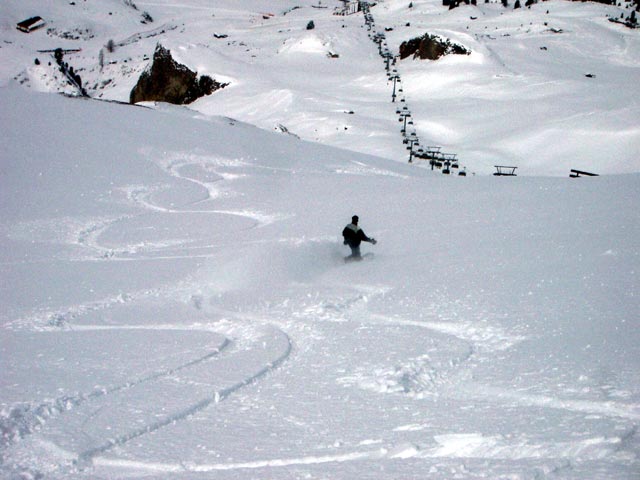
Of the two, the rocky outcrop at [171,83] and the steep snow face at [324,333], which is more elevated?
the rocky outcrop at [171,83]

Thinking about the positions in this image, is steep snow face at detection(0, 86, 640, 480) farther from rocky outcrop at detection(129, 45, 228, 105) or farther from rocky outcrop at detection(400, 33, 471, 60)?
rocky outcrop at detection(400, 33, 471, 60)

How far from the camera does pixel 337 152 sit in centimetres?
2089

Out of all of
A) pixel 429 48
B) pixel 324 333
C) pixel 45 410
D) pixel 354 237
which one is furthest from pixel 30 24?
pixel 45 410

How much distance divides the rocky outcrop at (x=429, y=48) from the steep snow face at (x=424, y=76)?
64cm

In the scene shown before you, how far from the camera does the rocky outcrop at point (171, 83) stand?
4356cm

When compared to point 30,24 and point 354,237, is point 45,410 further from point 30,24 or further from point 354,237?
point 30,24

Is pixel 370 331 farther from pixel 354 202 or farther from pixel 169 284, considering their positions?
pixel 354 202

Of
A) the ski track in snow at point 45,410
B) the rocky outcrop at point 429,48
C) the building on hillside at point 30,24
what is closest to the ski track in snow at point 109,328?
the ski track in snow at point 45,410

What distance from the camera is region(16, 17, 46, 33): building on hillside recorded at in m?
81.3

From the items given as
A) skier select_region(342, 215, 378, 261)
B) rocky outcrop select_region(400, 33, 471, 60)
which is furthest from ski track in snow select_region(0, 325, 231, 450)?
rocky outcrop select_region(400, 33, 471, 60)

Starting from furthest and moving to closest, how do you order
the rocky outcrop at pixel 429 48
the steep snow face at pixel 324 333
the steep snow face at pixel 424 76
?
the rocky outcrop at pixel 429 48 → the steep snow face at pixel 424 76 → the steep snow face at pixel 324 333

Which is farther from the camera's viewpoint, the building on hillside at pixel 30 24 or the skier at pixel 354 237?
the building on hillside at pixel 30 24

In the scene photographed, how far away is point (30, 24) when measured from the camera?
8275 cm

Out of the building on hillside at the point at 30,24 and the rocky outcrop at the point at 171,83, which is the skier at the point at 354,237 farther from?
the building on hillside at the point at 30,24
